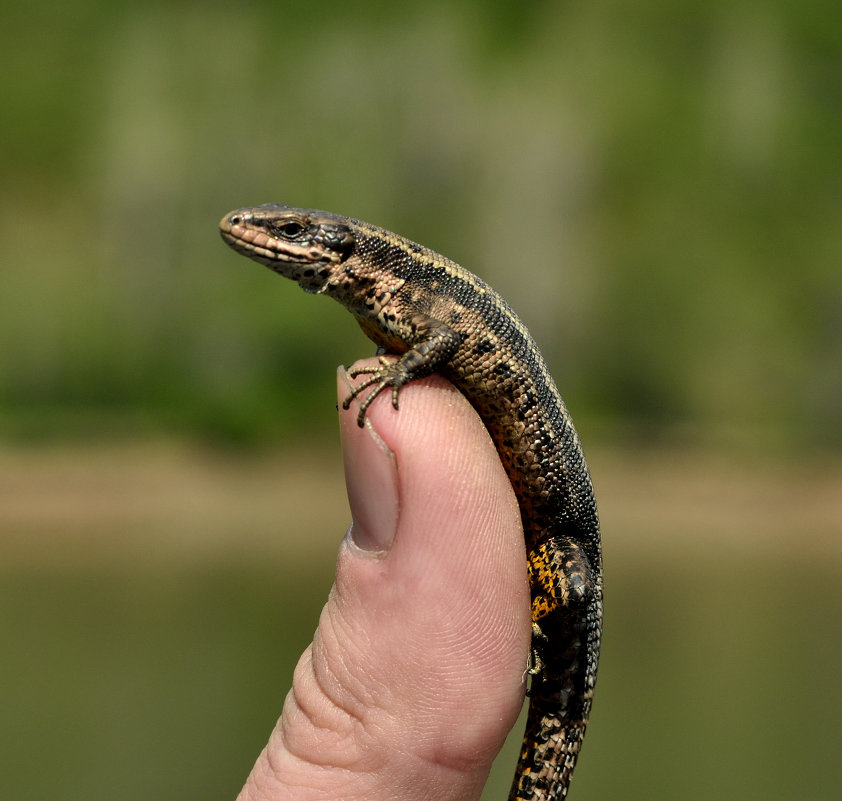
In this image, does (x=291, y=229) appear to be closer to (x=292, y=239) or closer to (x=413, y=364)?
(x=292, y=239)

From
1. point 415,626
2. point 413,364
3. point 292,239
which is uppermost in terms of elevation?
point 292,239

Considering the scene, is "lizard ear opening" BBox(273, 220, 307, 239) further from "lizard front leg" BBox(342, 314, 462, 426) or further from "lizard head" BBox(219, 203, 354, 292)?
"lizard front leg" BBox(342, 314, 462, 426)

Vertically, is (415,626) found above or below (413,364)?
below

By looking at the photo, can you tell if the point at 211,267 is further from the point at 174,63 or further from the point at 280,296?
the point at 174,63

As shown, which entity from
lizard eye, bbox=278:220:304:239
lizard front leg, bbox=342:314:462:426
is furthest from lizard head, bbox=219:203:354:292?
lizard front leg, bbox=342:314:462:426

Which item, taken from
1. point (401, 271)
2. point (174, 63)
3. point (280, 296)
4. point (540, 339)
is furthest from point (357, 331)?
point (401, 271)

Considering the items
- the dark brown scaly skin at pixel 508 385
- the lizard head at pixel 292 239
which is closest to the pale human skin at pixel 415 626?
the dark brown scaly skin at pixel 508 385

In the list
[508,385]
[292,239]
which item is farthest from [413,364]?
[292,239]
